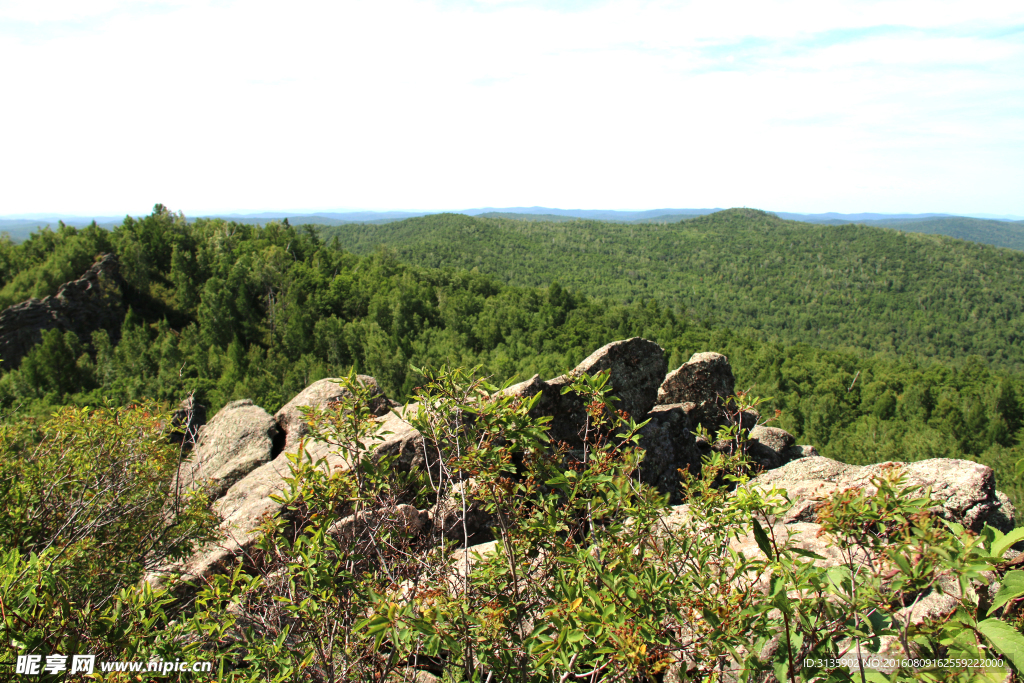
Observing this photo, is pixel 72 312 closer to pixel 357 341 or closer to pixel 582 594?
pixel 357 341

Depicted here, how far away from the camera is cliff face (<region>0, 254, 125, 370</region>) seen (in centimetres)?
4581

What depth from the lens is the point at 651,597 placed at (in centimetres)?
353

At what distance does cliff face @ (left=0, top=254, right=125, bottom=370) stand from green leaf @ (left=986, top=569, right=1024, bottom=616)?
63721 millimetres

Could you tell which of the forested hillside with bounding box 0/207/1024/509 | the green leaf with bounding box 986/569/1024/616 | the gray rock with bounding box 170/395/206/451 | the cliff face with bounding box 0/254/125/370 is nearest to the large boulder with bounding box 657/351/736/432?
the gray rock with bounding box 170/395/206/451

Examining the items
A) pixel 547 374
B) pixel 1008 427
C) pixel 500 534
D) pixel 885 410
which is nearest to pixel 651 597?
pixel 500 534

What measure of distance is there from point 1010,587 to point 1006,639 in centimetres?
27

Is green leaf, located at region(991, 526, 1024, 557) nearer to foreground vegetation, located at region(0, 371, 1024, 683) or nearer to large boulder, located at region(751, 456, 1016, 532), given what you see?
foreground vegetation, located at region(0, 371, 1024, 683)

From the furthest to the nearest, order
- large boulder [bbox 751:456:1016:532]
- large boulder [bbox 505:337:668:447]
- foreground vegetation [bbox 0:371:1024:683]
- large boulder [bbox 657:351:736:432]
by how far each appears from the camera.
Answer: large boulder [bbox 657:351:736:432] → large boulder [bbox 505:337:668:447] → large boulder [bbox 751:456:1016:532] → foreground vegetation [bbox 0:371:1024:683]

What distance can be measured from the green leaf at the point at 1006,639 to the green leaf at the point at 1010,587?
0.29ft

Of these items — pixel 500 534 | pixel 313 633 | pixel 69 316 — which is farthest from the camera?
pixel 69 316

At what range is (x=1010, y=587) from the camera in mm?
2373

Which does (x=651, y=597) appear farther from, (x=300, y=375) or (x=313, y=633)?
(x=300, y=375)

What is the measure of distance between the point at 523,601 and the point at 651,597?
1224 mm

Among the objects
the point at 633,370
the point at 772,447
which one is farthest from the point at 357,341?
the point at 772,447
